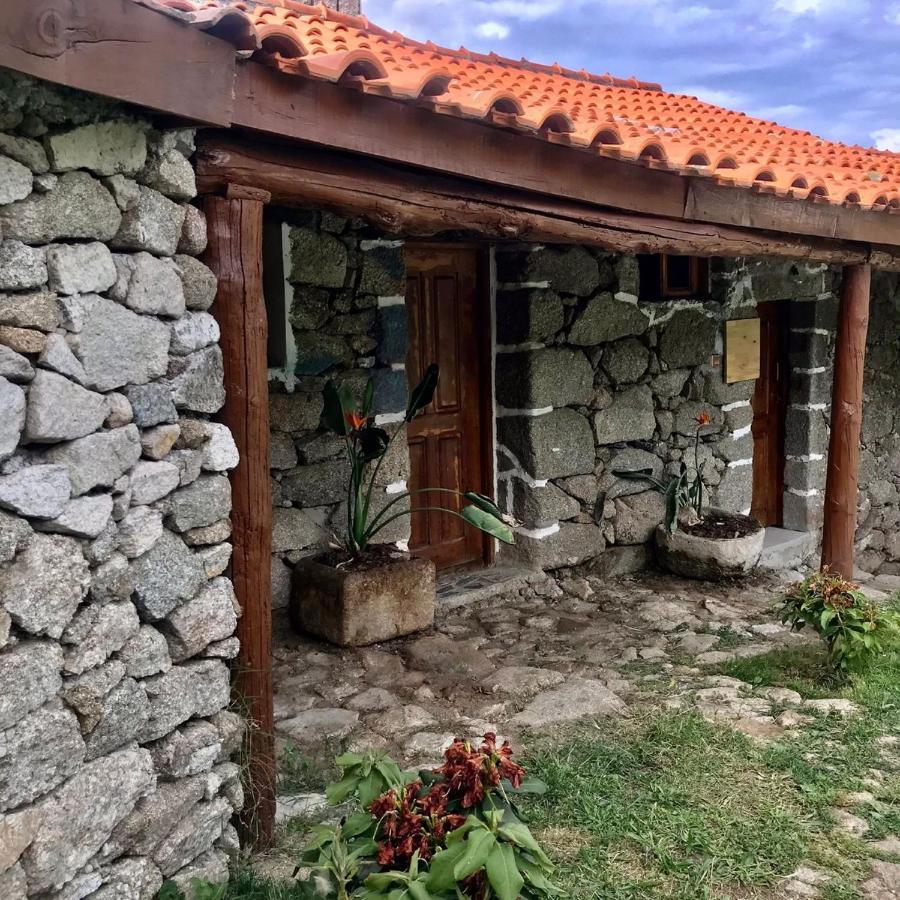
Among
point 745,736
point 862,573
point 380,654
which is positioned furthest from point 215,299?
point 862,573

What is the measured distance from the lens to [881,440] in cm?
759

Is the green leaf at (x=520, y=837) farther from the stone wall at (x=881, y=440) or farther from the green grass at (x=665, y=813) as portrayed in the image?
the stone wall at (x=881, y=440)

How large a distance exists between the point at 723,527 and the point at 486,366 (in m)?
1.89

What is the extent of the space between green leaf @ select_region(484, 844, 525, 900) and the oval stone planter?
4.09m

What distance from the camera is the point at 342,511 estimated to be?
4.75 m

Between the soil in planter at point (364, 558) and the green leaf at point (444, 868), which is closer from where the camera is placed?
the green leaf at point (444, 868)

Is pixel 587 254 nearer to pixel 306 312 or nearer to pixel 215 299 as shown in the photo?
pixel 306 312

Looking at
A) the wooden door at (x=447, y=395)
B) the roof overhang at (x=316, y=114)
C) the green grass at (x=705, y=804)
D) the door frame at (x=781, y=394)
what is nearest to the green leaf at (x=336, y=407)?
the wooden door at (x=447, y=395)

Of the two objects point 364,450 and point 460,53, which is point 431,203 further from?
point 460,53

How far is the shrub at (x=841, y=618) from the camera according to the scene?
4078 mm

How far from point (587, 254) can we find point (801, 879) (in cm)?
383

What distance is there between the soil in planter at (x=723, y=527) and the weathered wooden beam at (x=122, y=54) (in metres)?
4.40

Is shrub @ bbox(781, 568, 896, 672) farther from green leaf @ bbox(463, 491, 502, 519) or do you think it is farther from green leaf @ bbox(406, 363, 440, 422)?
green leaf @ bbox(406, 363, 440, 422)

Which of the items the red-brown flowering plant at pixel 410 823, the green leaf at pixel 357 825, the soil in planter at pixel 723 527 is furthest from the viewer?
the soil in planter at pixel 723 527
